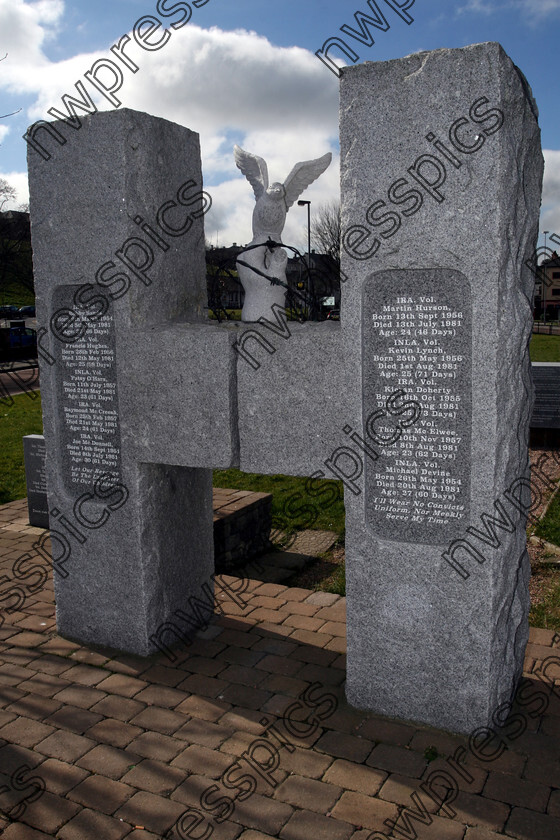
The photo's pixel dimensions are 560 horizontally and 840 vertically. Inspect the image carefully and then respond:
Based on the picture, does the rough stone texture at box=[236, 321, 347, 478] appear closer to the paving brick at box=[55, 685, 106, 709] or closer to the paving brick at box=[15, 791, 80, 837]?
the paving brick at box=[55, 685, 106, 709]

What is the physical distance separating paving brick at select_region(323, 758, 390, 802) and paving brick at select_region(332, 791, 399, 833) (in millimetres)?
48

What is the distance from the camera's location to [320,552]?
662cm

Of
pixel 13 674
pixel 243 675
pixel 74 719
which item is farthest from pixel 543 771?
pixel 13 674

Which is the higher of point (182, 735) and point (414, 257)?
point (414, 257)

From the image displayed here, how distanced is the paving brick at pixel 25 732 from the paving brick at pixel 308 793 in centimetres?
133

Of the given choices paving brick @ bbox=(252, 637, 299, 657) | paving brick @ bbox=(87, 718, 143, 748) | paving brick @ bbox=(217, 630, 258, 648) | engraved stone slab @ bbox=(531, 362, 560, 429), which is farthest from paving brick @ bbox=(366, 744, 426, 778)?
engraved stone slab @ bbox=(531, 362, 560, 429)

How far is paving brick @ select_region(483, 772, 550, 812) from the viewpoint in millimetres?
3223

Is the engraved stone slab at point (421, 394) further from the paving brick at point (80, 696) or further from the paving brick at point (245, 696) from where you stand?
the paving brick at point (80, 696)

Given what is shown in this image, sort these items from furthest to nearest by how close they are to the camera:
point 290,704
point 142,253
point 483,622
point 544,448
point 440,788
Result: point 544,448, point 142,253, point 290,704, point 483,622, point 440,788

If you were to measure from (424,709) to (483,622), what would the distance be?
62 centimetres

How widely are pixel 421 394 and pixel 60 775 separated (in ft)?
8.44

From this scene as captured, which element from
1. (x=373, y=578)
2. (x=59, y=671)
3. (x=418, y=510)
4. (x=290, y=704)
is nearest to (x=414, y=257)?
(x=418, y=510)

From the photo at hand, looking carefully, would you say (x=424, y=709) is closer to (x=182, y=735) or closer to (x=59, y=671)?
(x=182, y=735)

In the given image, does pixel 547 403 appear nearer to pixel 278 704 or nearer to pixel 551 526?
pixel 551 526
